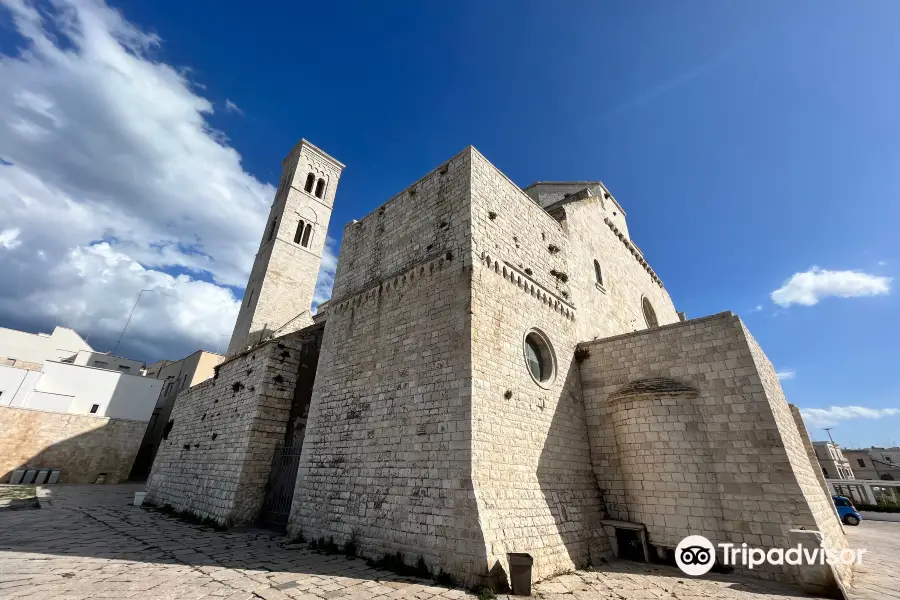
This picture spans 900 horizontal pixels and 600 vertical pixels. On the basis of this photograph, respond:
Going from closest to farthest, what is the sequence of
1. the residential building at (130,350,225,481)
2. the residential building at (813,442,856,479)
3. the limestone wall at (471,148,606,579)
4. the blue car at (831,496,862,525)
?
the limestone wall at (471,148,606,579) < the blue car at (831,496,862,525) < the residential building at (130,350,225,481) < the residential building at (813,442,856,479)

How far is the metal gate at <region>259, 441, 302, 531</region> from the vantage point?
9938mm

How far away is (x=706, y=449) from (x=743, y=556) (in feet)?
6.35

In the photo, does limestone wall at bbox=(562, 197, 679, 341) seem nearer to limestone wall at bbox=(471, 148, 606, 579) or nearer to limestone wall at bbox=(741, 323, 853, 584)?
limestone wall at bbox=(471, 148, 606, 579)

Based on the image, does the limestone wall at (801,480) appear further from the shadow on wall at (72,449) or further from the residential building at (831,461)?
the residential building at (831,461)

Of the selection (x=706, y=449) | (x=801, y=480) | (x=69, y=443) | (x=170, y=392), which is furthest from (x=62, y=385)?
(x=801, y=480)

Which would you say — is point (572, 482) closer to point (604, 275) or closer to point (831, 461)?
point (604, 275)

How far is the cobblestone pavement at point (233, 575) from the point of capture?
5352 mm

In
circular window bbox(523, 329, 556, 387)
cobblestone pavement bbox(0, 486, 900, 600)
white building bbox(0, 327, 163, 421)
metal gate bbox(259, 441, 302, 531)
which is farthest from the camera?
white building bbox(0, 327, 163, 421)

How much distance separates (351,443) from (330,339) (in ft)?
11.2

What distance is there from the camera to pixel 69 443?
2191cm

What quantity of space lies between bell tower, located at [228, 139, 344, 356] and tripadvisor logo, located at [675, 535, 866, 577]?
58.2 ft

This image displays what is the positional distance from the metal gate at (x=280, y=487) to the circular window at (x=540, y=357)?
6762 mm

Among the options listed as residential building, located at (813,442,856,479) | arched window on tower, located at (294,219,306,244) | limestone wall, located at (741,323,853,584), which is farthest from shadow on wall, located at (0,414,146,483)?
residential building, located at (813,442,856,479)

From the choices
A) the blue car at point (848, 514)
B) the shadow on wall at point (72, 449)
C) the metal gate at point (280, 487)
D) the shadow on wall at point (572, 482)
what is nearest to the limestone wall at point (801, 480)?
the shadow on wall at point (572, 482)
